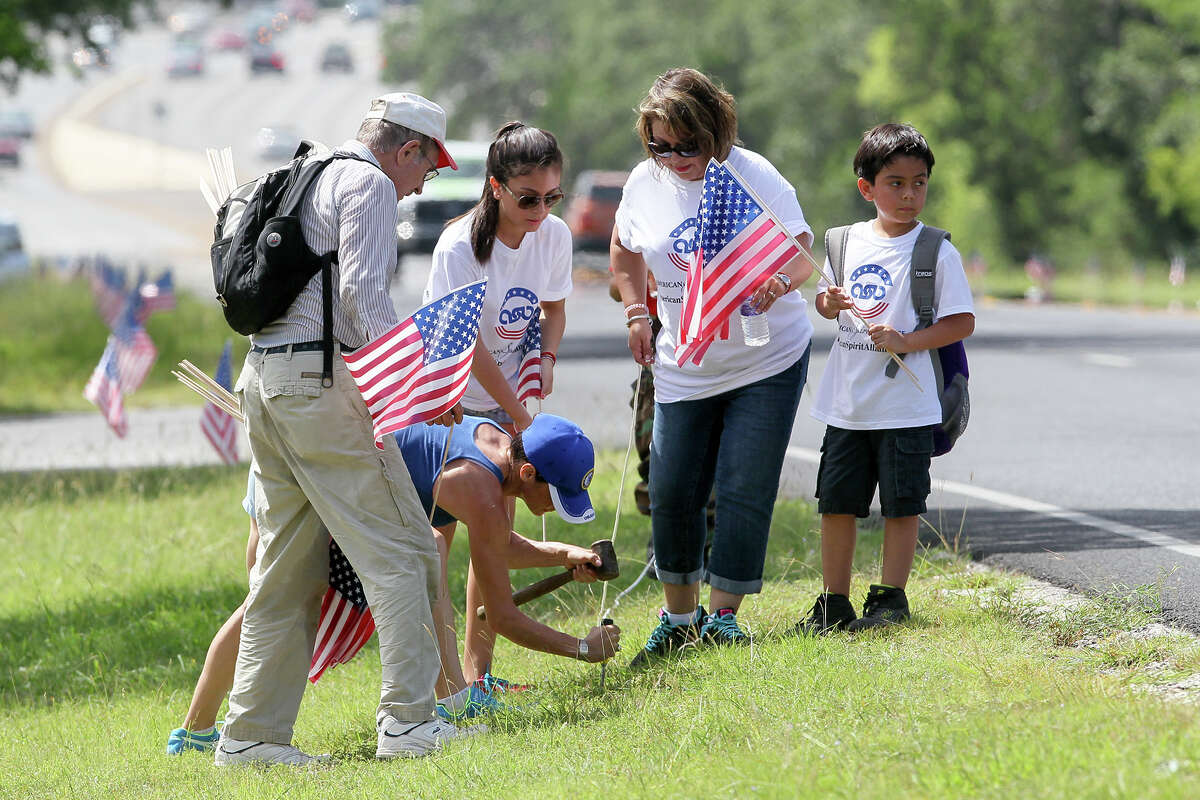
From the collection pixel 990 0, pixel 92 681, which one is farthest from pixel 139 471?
pixel 990 0

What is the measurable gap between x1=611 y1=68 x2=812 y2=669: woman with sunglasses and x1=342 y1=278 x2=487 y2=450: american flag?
787mm

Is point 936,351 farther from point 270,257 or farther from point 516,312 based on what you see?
point 270,257

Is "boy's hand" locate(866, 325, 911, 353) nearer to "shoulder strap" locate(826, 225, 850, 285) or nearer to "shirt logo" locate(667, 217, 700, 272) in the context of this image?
"shoulder strap" locate(826, 225, 850, 285)

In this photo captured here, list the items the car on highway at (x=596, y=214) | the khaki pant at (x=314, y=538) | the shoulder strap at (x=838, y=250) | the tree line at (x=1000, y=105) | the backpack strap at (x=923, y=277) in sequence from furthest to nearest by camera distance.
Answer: the tree line at (x=1000, y=105) → the car on highway at (x=596, y=214) → the shoulder strap at (x=838, y=250) → the backpack strap at (x=923, y=277) → the khaki pant at (x=314, y=538)

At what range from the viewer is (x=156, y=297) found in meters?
15.1

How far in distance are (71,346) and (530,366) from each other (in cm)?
1617

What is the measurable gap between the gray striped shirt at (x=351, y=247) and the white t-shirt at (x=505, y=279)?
29.6 inches

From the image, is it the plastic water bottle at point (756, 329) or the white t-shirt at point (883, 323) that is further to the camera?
→ the white t-shirt at point (883, 323)

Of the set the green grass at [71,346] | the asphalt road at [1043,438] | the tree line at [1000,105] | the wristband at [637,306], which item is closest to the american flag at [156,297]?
the asphalt road at [1043,438]

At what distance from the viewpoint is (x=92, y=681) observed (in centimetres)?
716

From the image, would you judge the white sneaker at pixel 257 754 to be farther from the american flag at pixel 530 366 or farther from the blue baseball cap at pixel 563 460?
the american flag at pixel 530 366

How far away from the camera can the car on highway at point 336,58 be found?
92.1 metres

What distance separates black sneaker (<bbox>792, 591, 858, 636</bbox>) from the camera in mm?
5480

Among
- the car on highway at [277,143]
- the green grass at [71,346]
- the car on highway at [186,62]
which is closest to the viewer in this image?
the green grass at [71,346]
